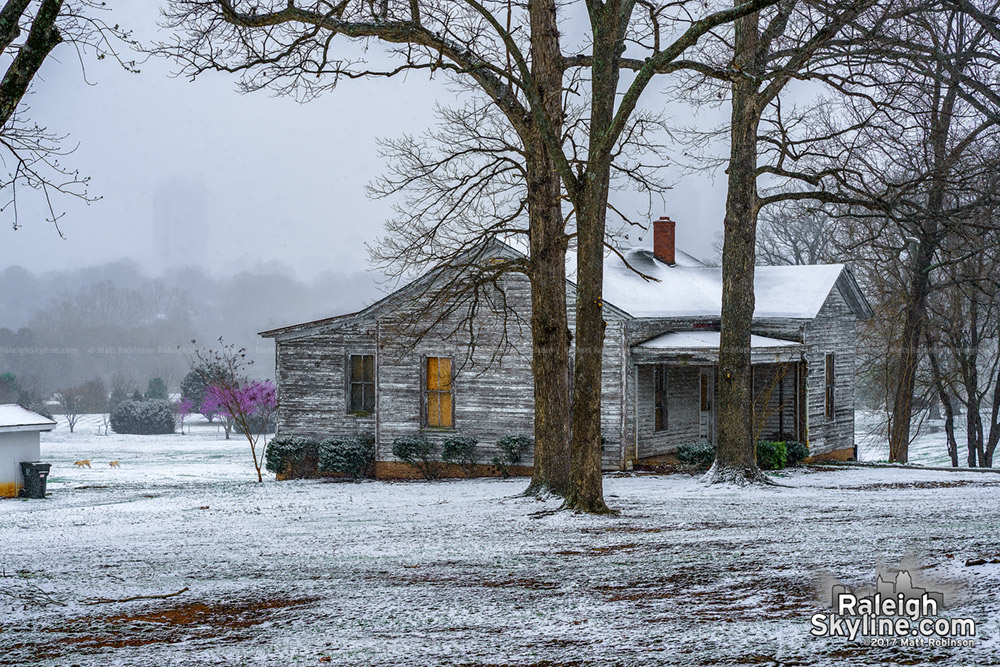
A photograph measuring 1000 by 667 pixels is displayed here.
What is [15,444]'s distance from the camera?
23156 mm

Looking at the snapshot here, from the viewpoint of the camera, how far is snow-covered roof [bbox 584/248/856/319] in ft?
76.7

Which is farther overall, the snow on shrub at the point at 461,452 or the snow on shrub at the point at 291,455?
the snow on shrub at the point at 291,455

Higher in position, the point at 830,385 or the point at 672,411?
the point at 830,385

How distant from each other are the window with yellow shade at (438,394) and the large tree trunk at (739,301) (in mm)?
7973

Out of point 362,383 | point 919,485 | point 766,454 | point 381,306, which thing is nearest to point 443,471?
point 362,383

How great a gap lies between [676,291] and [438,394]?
728cm

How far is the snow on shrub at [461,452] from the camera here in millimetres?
22750

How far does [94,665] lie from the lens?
5652 millimetres

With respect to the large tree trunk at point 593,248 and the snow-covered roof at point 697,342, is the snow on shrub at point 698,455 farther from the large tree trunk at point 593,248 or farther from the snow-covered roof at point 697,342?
the large tree trunk at point 593,248

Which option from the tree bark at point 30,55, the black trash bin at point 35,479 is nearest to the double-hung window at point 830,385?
the black trash bin at point 35,479

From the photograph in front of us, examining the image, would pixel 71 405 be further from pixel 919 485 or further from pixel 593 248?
pixel 593 248

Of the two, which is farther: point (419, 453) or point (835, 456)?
point (835, 456)

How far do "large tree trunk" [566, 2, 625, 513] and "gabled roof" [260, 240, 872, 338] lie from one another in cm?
936

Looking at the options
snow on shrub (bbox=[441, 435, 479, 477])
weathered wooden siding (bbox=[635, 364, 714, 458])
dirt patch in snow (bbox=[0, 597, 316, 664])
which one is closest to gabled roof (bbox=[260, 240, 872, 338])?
weathered wooden siding (bbox=[635, 364, 714, 458])
